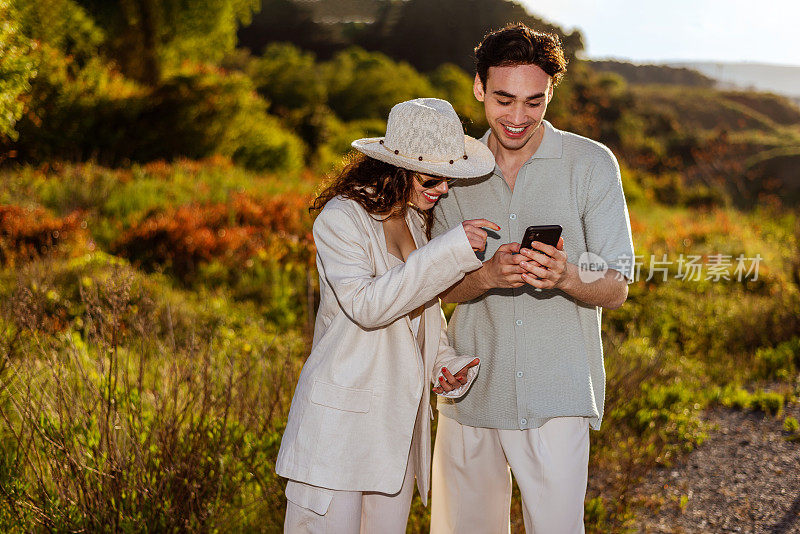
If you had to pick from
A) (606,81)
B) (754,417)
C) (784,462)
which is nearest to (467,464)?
(784,462)

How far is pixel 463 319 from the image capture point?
301 centimetres

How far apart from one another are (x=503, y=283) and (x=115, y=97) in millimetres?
13331

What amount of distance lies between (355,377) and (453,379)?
43 cm

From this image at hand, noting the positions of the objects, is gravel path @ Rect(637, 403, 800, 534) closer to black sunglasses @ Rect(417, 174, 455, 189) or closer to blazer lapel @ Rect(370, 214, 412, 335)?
blazer lapel @ Rect(370, 214, 412, 335)

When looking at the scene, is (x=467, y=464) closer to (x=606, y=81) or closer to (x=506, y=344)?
(x=506, y=344)

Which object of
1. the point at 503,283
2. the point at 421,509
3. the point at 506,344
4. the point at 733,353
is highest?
the point at 503,283

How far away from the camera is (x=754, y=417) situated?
6312mm

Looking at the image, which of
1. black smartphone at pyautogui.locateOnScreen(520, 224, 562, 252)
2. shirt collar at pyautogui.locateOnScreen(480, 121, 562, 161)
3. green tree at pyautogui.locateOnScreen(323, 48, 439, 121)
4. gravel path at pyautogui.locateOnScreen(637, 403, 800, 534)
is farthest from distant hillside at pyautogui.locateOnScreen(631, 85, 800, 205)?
black smartphone at pyautogui.locateOnScreen(520, 224, 562, 252)

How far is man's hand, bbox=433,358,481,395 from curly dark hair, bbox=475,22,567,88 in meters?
1.10

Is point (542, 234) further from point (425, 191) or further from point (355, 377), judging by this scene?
point (355, 377)

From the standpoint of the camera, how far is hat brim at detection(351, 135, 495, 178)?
2.47m

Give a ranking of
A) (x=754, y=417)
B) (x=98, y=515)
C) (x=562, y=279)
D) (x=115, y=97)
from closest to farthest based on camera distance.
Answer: (x=562, y=279) → (x=98, y=515) → (x=754, y=417) → (x=115, y=97)

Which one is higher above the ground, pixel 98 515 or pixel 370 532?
pixel 370 532

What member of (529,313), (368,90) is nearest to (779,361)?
(529,313)
